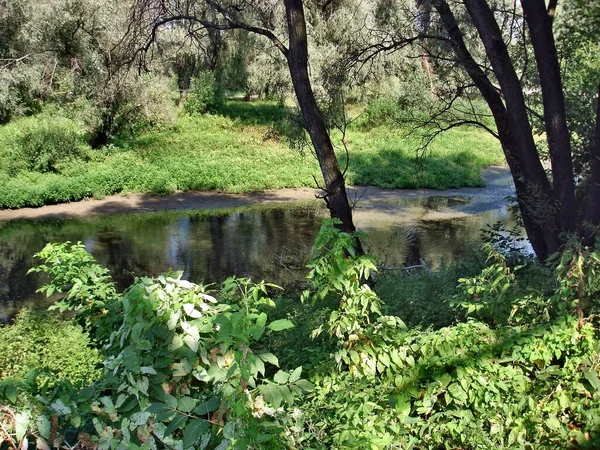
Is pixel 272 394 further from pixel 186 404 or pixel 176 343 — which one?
pixel 176 343

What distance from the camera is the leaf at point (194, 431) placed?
251 cm

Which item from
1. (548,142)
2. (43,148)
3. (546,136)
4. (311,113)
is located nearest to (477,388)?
(548,142)

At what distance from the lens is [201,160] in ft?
72.9

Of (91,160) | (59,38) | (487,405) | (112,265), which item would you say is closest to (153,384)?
(487,405)

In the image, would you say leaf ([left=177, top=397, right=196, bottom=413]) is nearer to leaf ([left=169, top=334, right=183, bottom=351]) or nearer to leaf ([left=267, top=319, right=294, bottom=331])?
leaf ([left=169, top=334, right=183, bottom=351])

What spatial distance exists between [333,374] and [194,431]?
130 centimetres

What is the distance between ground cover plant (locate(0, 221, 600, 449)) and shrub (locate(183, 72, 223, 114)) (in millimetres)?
21899

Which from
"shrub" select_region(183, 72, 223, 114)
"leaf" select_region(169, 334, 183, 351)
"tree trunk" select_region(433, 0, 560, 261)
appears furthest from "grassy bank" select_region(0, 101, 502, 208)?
"leaf" select_region(169, 334, 183, 351)

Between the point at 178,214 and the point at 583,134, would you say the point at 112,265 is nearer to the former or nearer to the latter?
the point at 178,214

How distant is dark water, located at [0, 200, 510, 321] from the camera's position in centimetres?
1278

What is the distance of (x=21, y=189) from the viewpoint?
18750 mm

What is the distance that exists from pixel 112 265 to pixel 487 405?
456 inches

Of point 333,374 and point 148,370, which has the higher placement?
point 148,370

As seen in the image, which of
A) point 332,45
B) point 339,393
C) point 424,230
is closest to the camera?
point 339,393
